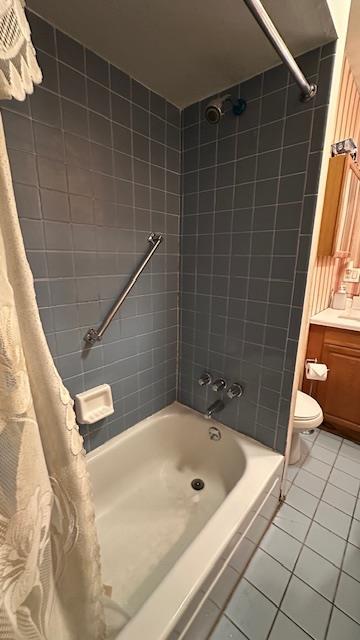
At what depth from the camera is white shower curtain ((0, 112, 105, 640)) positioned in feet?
→ 1.47

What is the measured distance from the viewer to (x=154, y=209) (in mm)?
1295

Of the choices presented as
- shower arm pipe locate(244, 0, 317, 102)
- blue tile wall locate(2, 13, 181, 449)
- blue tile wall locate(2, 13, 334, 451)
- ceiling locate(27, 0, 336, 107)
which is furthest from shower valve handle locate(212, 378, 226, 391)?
ceiling locate(27, 0, 336, 107)

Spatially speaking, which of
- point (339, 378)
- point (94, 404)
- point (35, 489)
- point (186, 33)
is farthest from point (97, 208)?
point (339, 378)

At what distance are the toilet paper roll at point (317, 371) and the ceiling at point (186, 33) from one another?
1.59 meters

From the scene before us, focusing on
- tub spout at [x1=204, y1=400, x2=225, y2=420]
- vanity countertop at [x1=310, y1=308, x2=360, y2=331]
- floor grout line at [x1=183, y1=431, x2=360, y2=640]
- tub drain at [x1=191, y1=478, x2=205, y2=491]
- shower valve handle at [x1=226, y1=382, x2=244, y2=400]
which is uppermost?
vanity countertop at [x1=310, y1=308, x2=360, y2=331]

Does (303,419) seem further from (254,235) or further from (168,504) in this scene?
(254,235)

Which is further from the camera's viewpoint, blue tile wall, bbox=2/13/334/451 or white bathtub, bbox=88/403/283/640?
blue tile wall, bbox=2/13/334/451

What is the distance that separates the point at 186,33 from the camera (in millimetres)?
918

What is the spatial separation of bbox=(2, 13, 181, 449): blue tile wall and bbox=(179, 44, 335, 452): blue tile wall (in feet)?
0.47

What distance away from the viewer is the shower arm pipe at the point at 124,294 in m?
1.13

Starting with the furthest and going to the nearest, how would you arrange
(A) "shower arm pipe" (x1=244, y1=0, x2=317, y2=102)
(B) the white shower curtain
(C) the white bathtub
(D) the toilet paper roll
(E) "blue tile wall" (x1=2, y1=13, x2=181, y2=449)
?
(D) the toilet paper roll → (E) "blue tile wall" (x1=2, y1=13, x2=181, y2=449) → (C) the white bathtub → (A) "shower arm pipe" (x1=244, y1=0, x2=317, y2=102) → (B) the white shower curtain

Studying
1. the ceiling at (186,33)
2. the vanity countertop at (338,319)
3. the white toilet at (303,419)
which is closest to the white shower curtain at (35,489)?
the ceiling at (186,33)

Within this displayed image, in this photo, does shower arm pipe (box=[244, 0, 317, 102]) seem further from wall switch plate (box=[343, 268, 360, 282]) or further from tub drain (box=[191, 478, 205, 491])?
tub drain (box=[191, 478, 205, 491])

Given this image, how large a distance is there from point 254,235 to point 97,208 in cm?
70
